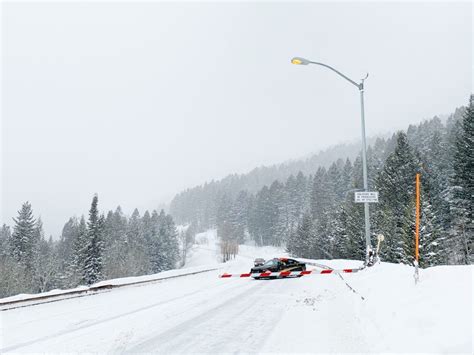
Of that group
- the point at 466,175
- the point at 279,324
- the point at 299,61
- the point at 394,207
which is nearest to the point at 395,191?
the point at 394,207

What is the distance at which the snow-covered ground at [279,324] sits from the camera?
4.91 metres

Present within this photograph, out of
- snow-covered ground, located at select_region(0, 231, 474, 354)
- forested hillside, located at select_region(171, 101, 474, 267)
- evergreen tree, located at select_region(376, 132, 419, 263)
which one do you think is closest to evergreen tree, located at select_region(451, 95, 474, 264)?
forested hillside, located at select_region(171, 101, 474, 267)

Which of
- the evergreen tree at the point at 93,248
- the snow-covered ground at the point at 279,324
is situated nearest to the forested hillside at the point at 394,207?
the snow-covered ground at the point at 279,324

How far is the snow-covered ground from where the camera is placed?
16.1 ft

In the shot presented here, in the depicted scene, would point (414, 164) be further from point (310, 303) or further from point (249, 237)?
point (249, 237)

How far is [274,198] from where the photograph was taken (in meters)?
125

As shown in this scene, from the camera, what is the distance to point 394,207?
48906 millimetres

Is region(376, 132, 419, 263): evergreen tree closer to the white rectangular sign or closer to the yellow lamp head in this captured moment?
the white rectangular sign

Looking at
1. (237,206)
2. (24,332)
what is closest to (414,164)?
(24,332)

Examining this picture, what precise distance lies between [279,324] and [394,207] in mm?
45712

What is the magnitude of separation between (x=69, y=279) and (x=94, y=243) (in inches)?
682

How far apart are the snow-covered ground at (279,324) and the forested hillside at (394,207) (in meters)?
21.4

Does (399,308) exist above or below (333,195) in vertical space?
below

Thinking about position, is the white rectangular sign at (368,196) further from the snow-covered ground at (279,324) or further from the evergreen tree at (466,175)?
the evergreen tree at (466,175)
